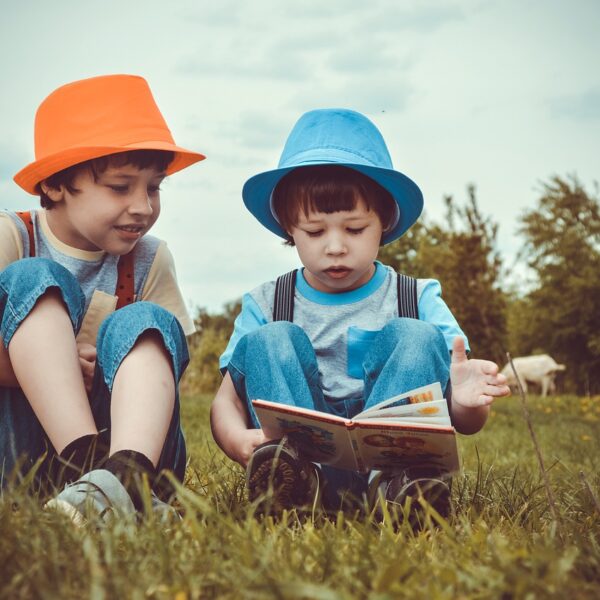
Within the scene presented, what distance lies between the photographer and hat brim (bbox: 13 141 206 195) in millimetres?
2404

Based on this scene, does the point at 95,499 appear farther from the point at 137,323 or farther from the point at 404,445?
the point at 404,445

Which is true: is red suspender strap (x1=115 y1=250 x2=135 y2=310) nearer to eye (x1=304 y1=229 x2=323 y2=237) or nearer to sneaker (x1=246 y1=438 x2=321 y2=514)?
eye (x1=304 y1=229 x2=323 y2=237)

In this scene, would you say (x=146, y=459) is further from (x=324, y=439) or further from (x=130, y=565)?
(x=130, y=565)

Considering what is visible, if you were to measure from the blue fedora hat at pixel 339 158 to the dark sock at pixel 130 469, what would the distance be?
3.66 feet

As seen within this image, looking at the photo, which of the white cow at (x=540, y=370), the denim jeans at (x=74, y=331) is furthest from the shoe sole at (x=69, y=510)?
the white cow at (x=540, y=370)

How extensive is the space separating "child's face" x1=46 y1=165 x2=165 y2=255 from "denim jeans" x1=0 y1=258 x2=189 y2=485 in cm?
33

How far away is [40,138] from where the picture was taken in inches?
101

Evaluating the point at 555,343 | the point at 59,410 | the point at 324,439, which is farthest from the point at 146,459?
the point at 555,343

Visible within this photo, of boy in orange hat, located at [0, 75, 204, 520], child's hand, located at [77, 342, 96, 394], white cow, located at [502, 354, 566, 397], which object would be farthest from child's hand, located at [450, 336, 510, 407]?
white cow, located at [502, 354, 566, 397]

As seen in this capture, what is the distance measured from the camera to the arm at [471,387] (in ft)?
7.11

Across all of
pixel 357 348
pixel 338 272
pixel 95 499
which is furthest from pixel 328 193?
pixel 95 499

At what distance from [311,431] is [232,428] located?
44 cm

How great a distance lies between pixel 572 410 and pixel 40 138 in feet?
31.6

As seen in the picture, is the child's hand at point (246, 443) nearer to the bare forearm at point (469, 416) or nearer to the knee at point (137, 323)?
the knee at point (137, 323)
